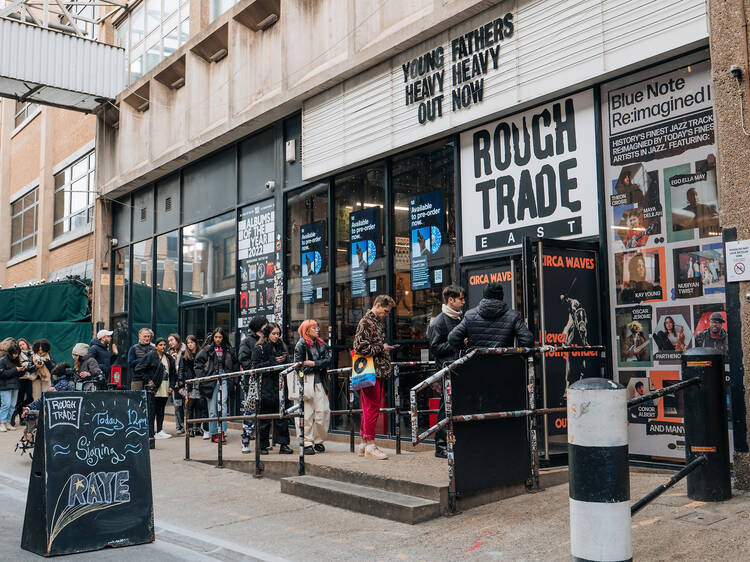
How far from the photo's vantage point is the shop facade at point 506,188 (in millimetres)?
7539

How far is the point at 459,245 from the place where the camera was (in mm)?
9945

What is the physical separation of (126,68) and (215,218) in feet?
20.5

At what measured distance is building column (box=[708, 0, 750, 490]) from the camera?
617 cm

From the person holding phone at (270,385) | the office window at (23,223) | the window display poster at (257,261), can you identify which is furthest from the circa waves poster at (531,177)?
the office window at (23,223)

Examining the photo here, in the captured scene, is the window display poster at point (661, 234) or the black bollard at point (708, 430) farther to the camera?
the window display poster at point (661, 234)

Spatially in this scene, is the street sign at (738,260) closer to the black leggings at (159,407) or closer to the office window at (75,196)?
the black leggings at (159,407)

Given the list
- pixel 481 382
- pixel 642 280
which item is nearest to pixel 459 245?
pixel 642 280

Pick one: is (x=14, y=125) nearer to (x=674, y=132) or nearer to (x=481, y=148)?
(x=481, y=148)

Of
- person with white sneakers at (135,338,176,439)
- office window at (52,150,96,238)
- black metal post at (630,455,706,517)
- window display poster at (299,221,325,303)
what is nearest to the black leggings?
person with white sneakers at (135,338,176,439)

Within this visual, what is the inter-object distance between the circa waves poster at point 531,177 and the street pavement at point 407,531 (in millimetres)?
2976

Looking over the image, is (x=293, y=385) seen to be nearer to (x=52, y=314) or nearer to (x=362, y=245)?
(x=362, y=245)

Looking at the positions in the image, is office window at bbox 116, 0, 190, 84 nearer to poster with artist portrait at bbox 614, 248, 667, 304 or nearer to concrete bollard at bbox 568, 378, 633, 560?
poster with artist portrait at bbox 614, 248, 667, 304

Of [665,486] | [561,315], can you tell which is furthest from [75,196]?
[665,486]

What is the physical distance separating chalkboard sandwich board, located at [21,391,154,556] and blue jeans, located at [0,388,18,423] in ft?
33.0
